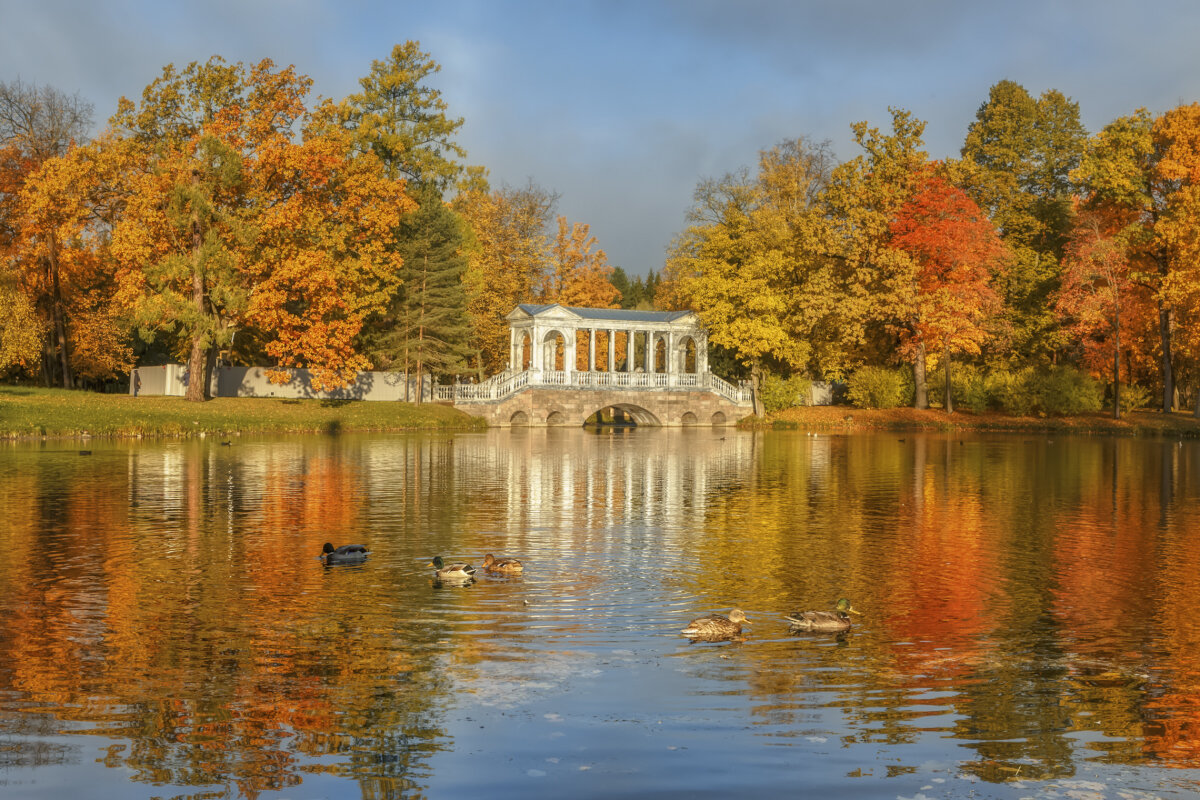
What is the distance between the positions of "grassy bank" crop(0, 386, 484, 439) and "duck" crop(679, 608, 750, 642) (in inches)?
1498

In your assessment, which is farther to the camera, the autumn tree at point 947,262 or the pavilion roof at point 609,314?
the pavilion roof at point 609,314

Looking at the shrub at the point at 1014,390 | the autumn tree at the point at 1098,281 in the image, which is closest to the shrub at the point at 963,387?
the shrub at the point at 1014,390

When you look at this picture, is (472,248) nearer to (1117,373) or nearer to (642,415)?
(642,415)

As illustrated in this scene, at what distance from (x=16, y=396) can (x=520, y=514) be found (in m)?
37.9

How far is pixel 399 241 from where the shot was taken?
65.4 metres

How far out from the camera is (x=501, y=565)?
50.3ft

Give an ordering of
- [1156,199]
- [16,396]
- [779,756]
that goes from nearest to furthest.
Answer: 1. [779,756]
2. [16,396]
3. [1156,199]

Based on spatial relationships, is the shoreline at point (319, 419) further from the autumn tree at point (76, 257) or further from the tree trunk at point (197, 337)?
the autumn tree at point (76, 257)

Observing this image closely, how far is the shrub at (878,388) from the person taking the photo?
6888 cm

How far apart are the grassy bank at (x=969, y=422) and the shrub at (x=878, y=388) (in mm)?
1114

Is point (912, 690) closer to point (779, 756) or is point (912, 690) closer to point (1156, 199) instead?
point (779, 756)

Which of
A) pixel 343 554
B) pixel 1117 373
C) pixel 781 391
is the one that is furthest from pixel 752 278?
pixel 343 554

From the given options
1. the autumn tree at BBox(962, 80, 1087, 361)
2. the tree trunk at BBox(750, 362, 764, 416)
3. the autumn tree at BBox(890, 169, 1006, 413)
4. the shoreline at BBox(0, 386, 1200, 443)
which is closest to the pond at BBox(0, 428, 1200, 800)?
the shoreline at BBox(0, 386, 1200, 443)

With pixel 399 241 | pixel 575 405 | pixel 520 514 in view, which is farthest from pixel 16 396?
pixel 520 514
